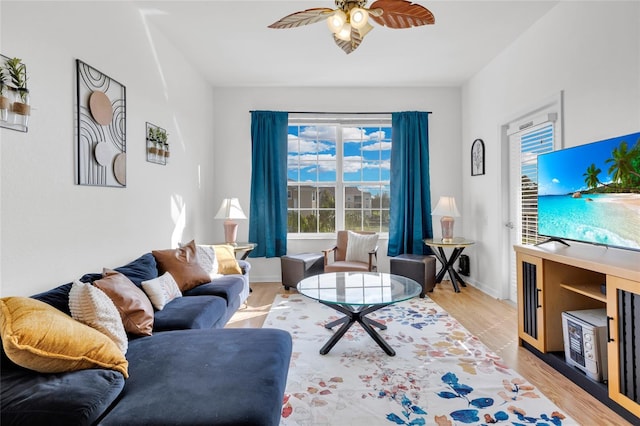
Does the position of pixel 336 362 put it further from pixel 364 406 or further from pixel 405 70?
pixel 405 70

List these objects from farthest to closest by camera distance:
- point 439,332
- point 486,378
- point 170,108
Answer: point 170,108 < point 439,332 < point 486,378

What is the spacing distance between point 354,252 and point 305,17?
3050 mm

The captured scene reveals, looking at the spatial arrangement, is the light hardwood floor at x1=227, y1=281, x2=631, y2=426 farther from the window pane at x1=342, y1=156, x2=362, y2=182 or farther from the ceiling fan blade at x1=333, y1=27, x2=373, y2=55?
the ceiling fan blade at x1=333, y1=27, x2=373, y2=55

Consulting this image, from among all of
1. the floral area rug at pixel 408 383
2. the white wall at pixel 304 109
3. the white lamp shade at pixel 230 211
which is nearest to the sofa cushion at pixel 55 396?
the floral area rug at pixel 408 383

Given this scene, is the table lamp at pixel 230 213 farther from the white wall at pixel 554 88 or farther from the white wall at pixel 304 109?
the white wall at pixel 554 88

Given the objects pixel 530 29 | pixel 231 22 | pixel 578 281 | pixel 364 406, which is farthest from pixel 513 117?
pixel 364 406

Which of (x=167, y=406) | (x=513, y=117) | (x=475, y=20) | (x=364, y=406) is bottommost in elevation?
(x=364, y=406)

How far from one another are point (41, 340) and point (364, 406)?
5.29ft

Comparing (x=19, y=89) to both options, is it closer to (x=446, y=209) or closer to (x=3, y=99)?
(x=3, y=99)

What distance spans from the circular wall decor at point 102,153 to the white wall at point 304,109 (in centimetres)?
251

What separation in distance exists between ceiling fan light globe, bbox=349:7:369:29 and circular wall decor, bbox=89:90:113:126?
6.15ft

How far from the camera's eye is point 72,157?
219 cm

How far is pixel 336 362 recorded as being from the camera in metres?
2.47

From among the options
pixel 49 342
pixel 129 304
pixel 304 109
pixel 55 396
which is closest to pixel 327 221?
pixel 304 109
